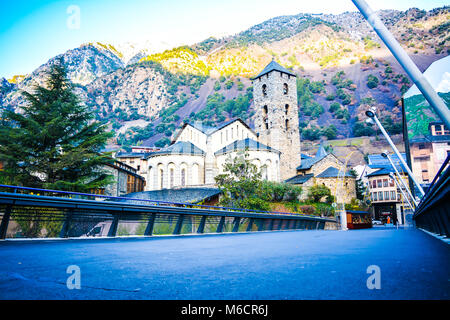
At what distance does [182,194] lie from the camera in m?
38.3

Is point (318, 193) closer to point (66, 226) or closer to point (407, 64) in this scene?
point (66, 226)

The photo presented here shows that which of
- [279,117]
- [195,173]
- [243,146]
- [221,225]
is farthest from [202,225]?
[279,117]

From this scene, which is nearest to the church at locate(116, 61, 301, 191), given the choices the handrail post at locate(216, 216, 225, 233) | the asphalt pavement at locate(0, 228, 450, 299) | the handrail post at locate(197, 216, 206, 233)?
the handrail post at locate(216, 216, 225, 233)

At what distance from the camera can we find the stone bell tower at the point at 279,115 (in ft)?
178

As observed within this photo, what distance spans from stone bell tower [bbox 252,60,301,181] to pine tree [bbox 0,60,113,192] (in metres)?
33.4

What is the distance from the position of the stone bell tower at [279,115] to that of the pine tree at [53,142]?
33420mm

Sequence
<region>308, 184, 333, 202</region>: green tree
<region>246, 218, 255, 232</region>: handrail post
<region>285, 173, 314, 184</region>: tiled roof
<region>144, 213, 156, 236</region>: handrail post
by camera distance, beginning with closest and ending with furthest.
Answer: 1. <region>144, 213, 156, 236</region>: handrail post
2. <region>246, 218, 255, 232</region>: handrail post
3. <region>308, 184, 333, 202</region>: green tree
4. <region>285, 173, 314, 184</region>: tiled roof

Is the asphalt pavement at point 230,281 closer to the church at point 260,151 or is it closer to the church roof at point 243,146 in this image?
the church at point 260,151

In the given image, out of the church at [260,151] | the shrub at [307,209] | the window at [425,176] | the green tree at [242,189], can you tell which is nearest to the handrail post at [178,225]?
the green tree at [242,189]

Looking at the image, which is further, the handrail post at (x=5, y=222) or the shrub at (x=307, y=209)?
the shrub at (x=307, y=209)

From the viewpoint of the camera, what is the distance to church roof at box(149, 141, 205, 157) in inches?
1737

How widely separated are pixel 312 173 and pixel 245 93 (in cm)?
13186

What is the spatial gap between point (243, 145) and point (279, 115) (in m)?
13.8

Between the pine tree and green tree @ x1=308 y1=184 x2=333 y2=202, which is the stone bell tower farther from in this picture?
the pine tree
